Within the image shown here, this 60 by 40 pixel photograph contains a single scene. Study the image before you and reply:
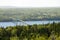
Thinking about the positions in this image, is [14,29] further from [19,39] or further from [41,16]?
[41,16]

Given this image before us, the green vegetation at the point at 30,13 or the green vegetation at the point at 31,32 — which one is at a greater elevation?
the green vegetation at the point at 30,13

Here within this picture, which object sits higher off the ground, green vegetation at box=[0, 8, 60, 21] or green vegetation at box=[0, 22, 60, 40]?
green vegetation at box=[0, 8, 60, 21]

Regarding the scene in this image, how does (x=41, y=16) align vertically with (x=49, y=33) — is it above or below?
above

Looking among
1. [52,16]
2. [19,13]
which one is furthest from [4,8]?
[52,16]

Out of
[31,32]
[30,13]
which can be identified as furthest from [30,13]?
[31,32]

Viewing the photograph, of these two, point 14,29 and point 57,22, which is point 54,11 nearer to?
point 57,22

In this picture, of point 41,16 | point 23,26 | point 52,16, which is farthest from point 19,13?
point 52,16
